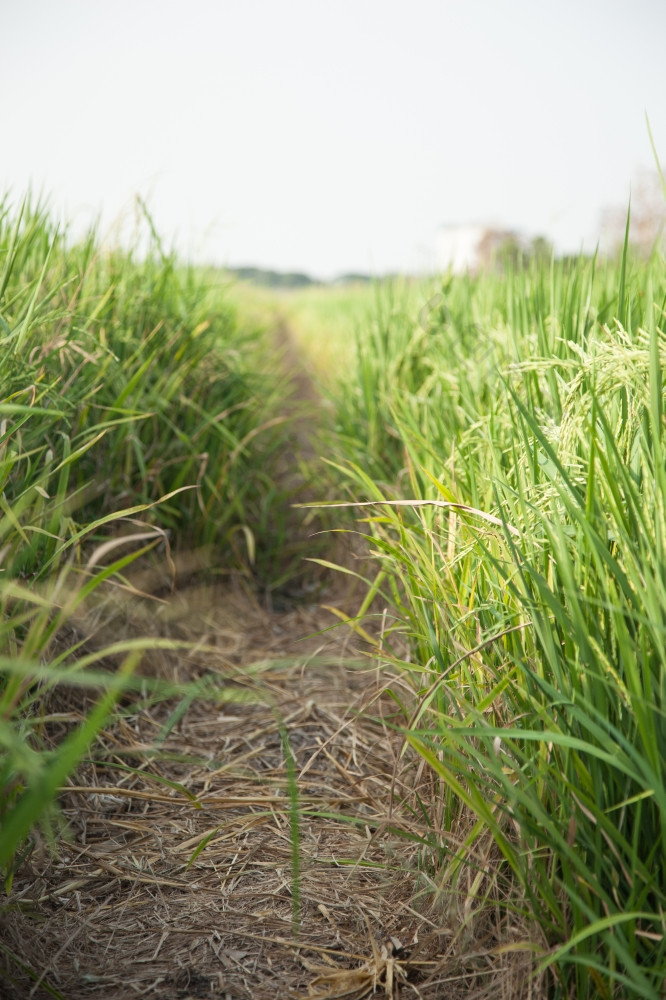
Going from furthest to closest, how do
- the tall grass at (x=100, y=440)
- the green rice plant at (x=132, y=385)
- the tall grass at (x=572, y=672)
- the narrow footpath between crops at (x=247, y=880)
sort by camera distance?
the green rice plant at (x=132, y=385), the tall grass at (x=100, y=440), the narrow footpath between crops at (x=247, y=880), the tall grass at (x=572, y=672)

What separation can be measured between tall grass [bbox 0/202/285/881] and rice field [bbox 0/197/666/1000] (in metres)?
0.01

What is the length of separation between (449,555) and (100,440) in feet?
3.12

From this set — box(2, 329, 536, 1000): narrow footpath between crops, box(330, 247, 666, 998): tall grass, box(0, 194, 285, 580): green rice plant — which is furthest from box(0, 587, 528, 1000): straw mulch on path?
box(0, 194, 285, 580): green rice plant

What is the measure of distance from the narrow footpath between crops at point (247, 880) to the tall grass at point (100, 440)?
128mm

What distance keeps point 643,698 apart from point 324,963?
22.8 inches

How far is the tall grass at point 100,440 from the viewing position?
120cm

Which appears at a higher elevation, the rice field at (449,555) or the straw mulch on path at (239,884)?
the rice field at (449,555)

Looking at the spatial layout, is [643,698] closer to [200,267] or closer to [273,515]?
[273,515]

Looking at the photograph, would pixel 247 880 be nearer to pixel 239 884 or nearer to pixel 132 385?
pixel 239 884

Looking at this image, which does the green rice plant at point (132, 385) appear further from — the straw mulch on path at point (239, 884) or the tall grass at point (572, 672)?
the tall grass at point (572, 672)

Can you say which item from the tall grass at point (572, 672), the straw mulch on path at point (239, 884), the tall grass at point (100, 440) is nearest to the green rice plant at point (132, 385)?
the tall grass at point (100, 440)

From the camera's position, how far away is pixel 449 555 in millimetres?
1227

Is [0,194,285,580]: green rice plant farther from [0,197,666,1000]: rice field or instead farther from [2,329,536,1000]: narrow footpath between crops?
[2,329,536,1000]: narrow footpath between crops

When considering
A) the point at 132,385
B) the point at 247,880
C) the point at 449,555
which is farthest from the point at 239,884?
the point at 132,385
